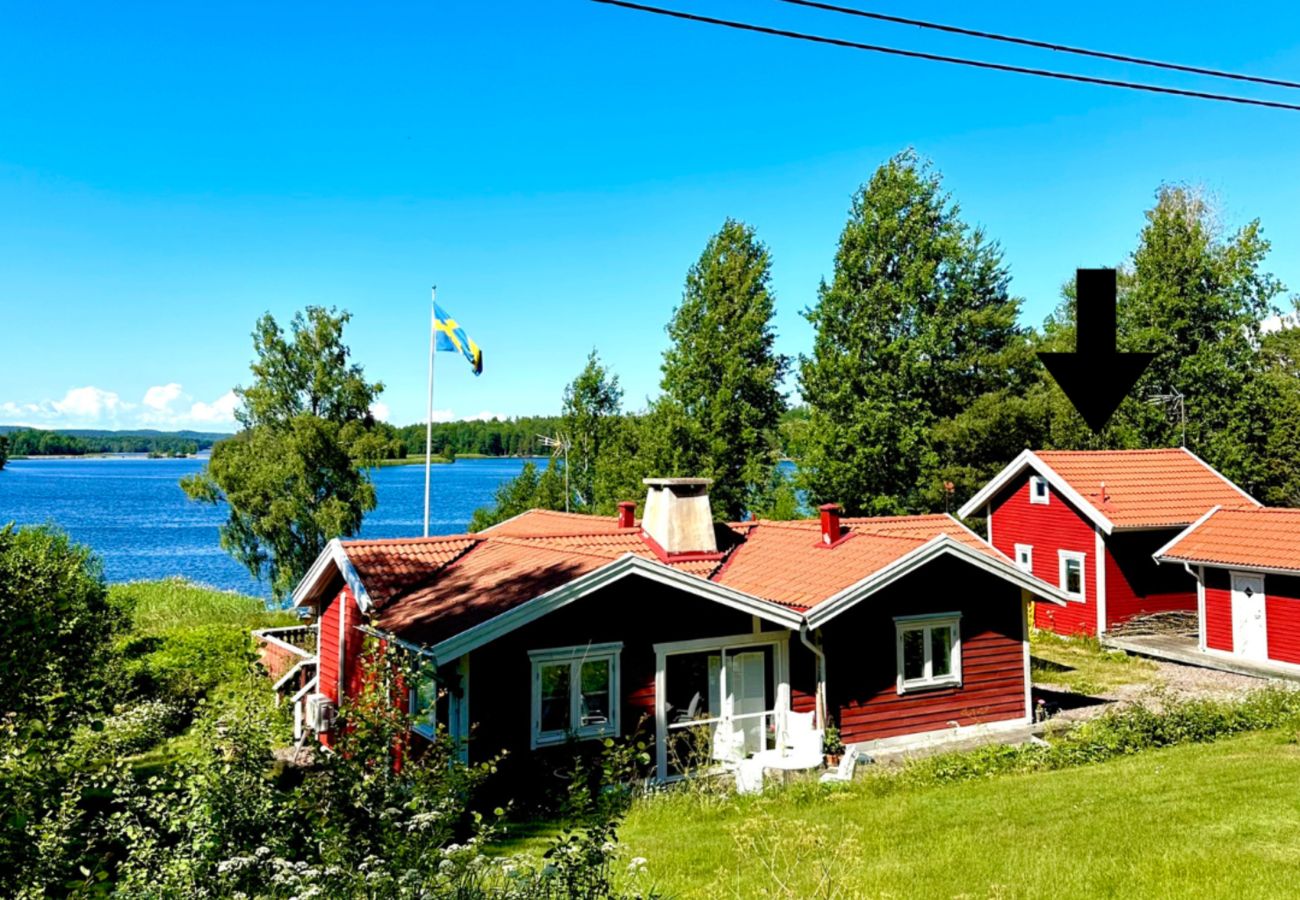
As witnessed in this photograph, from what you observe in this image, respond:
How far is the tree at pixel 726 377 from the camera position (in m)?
33.8

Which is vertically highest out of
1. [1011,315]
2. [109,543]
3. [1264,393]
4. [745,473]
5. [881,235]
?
[881,235]

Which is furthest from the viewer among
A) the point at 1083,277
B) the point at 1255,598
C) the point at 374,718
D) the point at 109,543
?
the point at 109,543

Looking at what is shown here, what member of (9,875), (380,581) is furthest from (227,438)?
(9,875)

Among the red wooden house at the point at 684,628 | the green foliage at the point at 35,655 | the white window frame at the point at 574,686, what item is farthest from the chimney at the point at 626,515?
the green foliage at the point at 35,655

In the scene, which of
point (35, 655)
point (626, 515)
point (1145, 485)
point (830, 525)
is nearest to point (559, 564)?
point (626, 515)

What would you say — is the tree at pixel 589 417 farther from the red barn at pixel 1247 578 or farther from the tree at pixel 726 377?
the red barn at pixel 1247 578

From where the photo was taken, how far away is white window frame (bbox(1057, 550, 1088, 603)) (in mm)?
25031

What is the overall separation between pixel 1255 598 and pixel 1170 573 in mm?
4159

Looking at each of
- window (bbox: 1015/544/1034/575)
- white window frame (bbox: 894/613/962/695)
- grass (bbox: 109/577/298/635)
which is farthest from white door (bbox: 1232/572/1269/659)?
grass (bbox: 109/577/298/635)

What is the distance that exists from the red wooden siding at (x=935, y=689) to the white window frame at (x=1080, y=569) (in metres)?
8.95

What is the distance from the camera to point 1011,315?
36.2m

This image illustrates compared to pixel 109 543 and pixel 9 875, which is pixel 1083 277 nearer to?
pixel 9 875

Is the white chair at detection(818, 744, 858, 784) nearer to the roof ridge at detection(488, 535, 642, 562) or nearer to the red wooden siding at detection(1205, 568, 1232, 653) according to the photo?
the roof ridge at detection(488, 535, 642, 562)

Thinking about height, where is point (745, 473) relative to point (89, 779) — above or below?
above
